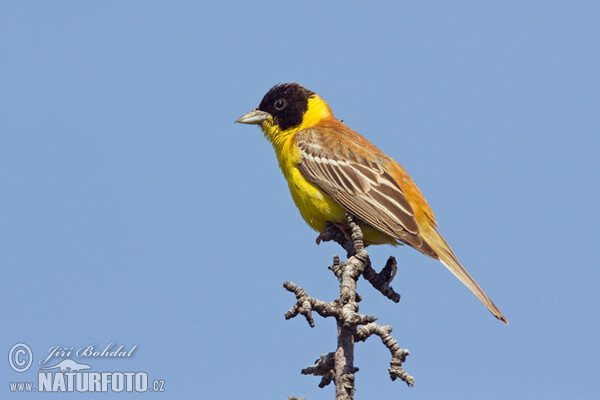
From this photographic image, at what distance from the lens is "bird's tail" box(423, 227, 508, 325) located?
5941 millimetres

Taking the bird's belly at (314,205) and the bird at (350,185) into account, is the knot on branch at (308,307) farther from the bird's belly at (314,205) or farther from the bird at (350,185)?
the bird's belly at (314,205)

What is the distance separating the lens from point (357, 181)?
713 cm

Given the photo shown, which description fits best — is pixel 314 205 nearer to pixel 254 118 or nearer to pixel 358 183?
pixel 358 183

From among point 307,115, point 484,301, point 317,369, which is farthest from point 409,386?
point 307,115

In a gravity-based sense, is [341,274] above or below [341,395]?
above

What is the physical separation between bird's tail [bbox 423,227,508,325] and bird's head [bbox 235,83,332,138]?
7.38ft

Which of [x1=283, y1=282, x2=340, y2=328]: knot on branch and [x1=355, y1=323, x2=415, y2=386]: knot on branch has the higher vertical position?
[x1=283, y1=282, x2=340, y2=328]: knot on branch

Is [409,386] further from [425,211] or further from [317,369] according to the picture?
[425,211]

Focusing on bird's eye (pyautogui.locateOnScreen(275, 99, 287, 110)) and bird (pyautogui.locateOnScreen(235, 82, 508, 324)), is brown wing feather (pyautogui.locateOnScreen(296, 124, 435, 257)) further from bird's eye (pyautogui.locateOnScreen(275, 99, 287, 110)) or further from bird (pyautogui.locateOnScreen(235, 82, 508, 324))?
bird's eye (pyautogui.locateOnScreen(275, 99, 287, 110))

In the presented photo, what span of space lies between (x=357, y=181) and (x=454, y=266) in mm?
1333

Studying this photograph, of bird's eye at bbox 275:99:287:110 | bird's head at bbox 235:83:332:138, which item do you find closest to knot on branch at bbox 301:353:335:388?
bird's head at bbox 235:83:332:138

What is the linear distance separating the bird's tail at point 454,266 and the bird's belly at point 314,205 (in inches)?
37.3

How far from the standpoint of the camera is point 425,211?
7254 millimetres

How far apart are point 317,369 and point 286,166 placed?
393 cm
